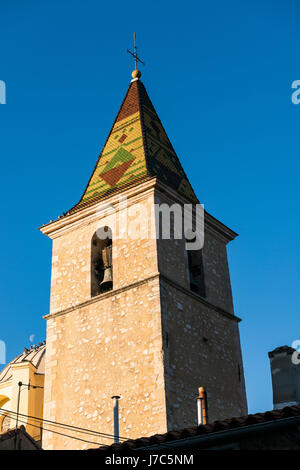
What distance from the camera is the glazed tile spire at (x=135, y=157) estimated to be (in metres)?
17.9

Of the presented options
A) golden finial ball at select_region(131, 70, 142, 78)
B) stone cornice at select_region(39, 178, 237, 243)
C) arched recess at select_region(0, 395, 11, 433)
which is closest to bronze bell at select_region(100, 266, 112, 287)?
stone cornice at select_region(39, 178, 237, 243)

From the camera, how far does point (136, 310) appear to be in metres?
15.6

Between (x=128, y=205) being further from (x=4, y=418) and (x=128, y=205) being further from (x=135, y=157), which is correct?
(x=4, y=418)

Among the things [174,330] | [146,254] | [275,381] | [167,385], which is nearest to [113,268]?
[146,254]

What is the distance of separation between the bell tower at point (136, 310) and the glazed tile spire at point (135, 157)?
0.14ft

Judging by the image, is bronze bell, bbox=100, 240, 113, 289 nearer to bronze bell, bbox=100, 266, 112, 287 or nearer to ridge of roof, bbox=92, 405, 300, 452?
bronze bell, bbox=100, 266, 112, 287

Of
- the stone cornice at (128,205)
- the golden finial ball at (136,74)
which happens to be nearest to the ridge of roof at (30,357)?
the stone cornice at (128,205)

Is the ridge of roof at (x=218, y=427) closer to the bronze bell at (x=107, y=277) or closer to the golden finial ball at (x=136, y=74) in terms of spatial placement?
the bronze bell at (x=107, y=277)

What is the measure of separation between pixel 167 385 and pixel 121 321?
202 cm

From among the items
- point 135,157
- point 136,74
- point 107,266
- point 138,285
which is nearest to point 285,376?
point 138,285

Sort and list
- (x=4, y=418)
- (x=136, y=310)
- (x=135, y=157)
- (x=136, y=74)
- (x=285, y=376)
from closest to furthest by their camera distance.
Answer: (x=285, y=376)
(x=136, y=310)
(x=135, y=157)
(x=136, y=74)
(x=4, y=418)

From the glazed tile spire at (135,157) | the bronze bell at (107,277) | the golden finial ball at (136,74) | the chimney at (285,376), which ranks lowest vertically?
the chimney at (285,376)

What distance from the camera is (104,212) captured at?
57.5 feet
